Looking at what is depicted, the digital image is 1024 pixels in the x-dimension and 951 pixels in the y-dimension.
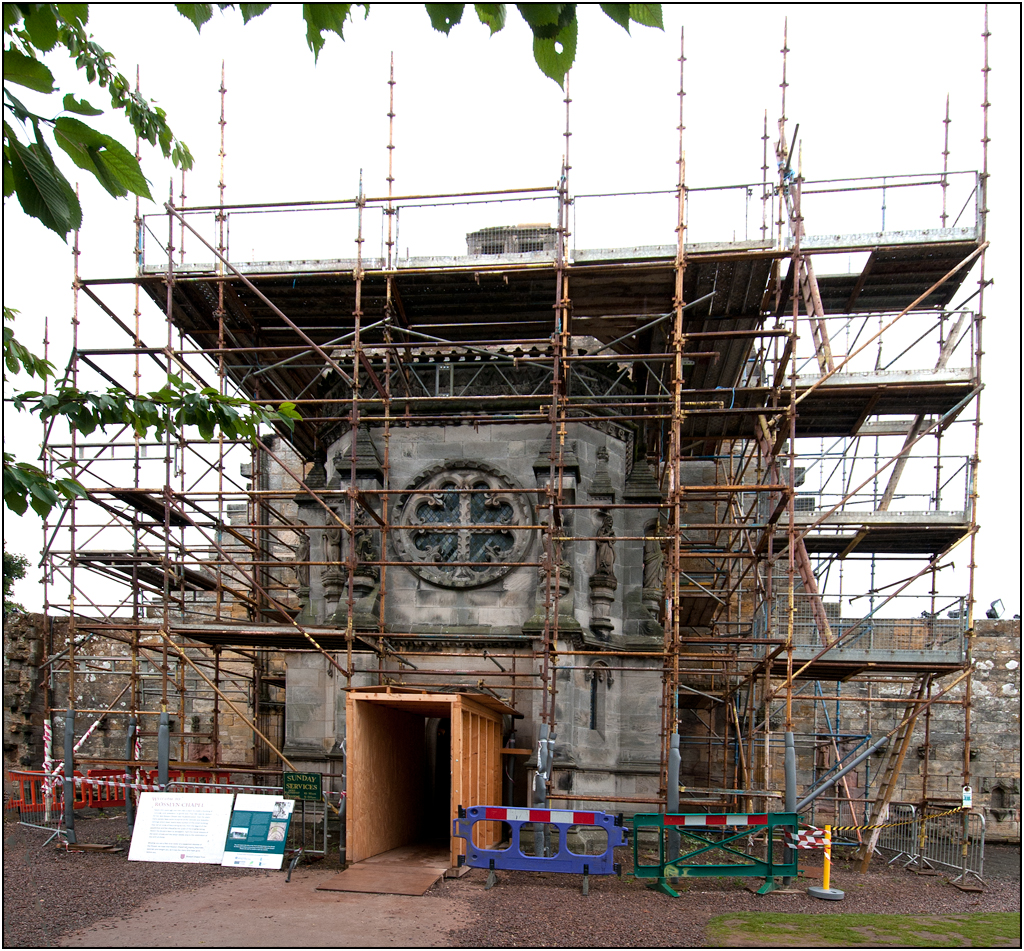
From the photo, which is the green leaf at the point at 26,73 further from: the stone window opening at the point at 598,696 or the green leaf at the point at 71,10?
the stone window opening at the point at 598,696

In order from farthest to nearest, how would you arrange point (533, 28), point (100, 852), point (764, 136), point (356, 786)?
point (764, 136) < point (100, 852) < point (356, 786) < point (533, 28)

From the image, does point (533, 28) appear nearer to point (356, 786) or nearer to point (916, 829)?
point (356, 786)

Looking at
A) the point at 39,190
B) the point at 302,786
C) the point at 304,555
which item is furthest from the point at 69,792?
the point at 39,190

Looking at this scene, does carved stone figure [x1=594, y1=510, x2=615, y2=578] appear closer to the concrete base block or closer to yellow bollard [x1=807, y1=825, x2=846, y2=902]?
yellow bollard [x1=807, y1=825, x2=846, y2=902]

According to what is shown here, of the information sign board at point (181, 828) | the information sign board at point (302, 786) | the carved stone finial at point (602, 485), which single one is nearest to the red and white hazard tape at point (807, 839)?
the carved stone finial at point (602, 485)

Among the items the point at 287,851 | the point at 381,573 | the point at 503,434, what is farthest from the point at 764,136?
the point at 287,851

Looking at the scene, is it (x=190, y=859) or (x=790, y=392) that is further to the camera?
(x=790, y=392)

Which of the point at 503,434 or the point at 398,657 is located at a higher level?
the point at 503,434

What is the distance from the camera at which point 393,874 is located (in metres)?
11.8

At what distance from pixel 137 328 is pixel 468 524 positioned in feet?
20.6

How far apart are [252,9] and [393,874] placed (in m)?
10.4

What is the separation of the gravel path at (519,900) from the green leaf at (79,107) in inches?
304

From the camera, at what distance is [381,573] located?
16062 mm

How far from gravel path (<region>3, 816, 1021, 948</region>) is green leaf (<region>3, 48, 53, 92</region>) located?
7.80 meters
